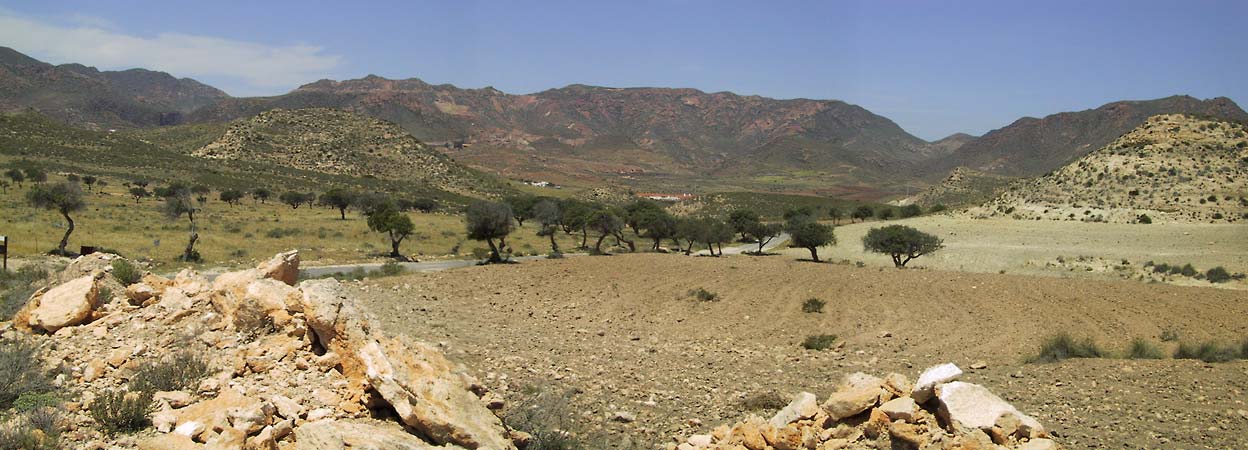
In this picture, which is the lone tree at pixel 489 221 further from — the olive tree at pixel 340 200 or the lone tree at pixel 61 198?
the olive tree at pixel 340 200

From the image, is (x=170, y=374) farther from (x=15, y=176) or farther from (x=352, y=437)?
(x=15, y=176)

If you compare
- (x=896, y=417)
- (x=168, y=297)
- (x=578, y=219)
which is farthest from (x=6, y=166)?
(x=896, y=417)

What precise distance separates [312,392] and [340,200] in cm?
5861

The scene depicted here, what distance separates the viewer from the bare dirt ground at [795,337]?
35.2ft

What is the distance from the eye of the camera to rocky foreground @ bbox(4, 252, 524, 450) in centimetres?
794

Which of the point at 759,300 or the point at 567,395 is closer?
the point at 567,395

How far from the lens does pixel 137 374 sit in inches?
368

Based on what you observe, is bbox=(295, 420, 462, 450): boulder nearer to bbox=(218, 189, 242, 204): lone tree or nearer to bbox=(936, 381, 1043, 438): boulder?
bbox=(936, 381, 1043, 438): boulder

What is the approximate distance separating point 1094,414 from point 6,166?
8408cm

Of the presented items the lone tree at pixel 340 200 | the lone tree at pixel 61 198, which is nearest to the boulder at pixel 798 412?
the lone tree at pixel 61 198

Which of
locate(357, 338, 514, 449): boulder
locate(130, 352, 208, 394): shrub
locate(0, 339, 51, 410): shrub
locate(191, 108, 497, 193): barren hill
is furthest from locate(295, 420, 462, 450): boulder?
locate(191, 108, 497, 193): barren hill

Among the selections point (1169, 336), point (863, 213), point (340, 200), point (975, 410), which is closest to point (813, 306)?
point (1169, 336)

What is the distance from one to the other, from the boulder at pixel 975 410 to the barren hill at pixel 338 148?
353 ft

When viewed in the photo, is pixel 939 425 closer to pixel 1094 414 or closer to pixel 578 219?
pixel 1094 414
